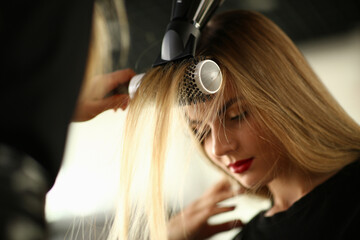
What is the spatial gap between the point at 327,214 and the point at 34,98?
0.88 metres

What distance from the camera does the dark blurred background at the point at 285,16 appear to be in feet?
5.97

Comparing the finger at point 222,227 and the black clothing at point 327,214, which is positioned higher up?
Result: the black clothing at point 327,214

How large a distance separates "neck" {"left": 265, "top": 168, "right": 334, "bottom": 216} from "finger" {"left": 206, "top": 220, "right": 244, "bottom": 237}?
0.52ft

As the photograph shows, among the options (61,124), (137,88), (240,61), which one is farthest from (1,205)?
(240,61)

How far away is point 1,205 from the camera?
0.24m

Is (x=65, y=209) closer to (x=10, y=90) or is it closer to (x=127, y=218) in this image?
(x=127, y=218)

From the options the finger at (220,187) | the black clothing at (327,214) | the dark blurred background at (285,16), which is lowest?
the black clothing at (327,214)

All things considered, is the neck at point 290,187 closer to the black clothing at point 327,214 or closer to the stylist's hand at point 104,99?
the black clothing at point 327,214

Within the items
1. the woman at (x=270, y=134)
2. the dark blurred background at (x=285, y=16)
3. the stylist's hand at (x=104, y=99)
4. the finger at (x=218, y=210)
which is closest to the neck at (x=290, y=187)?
the woman at (x=270, y=134)

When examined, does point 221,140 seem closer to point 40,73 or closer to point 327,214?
point 327,214

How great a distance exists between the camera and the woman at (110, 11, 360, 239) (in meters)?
0.86

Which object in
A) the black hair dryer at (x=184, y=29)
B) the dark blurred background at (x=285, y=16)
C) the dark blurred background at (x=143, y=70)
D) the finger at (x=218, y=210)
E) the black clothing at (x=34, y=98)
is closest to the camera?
the black clothing at (x=34, y=98)

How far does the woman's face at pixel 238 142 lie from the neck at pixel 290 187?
0.06 meters

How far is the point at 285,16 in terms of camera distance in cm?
216
